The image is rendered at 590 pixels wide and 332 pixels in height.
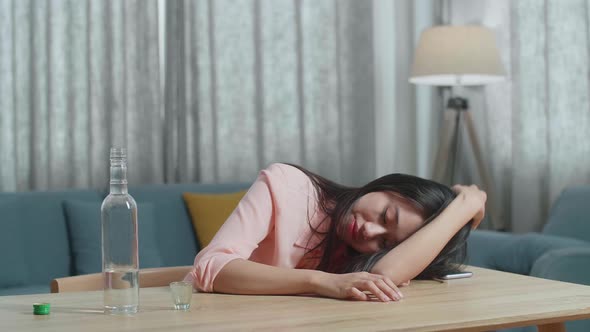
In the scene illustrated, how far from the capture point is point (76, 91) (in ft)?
13.3

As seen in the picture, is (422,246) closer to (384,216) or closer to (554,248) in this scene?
(384,216)

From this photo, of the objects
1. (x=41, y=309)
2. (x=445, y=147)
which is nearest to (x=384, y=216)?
(x=41, y=309)

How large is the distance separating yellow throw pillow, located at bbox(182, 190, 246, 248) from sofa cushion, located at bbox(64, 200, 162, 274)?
223 mm

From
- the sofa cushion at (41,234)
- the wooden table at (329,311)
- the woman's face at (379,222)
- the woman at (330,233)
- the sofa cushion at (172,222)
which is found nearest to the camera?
the wooden table at (329,311)

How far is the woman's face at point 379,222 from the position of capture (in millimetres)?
1587

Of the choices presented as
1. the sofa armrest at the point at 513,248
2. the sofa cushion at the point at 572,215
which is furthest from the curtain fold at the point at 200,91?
the sofa armrest at the point at 513,248

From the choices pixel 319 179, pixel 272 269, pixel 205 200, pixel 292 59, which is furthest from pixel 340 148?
pixel 272 269

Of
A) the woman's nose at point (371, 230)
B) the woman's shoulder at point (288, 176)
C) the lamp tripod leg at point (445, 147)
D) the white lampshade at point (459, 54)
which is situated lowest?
the lamp tripod leg at point (445, 147)

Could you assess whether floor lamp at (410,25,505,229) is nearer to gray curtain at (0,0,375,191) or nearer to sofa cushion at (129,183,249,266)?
gray curtain at (0,0,375,191)

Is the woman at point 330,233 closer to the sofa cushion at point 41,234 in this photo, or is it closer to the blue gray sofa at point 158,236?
the blue gray sofa at point 158,236

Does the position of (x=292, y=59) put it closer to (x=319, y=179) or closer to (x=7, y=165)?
(x=7, y=165)

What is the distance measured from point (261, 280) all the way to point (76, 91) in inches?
112

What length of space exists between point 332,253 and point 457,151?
107 inches

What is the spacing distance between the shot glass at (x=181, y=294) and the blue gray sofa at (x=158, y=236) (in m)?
1.71
